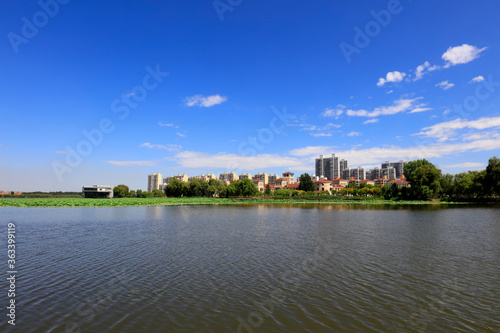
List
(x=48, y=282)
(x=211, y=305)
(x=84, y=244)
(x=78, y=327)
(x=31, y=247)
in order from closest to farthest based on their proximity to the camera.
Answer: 1. (x=78, y=327)
2. (x=211, y=305)
3. (x=48, y=282)
4. (x=31, y=247)
5. (x=84, y=244)

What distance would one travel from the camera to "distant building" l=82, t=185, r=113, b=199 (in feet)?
600

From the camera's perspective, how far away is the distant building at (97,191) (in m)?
183

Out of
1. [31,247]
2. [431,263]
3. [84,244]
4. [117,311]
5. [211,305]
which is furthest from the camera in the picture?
[84,244]

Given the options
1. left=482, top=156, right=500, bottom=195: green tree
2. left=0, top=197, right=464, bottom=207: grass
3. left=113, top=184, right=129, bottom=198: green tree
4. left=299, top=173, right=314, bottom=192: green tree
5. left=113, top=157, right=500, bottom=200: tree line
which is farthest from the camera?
left=113, top=184, right=129, bottom=198: green tree

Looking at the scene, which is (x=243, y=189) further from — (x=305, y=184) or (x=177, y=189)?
(x=305, y=184)

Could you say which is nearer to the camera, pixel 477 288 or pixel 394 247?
pixel 477 288

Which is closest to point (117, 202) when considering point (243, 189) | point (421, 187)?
point (243, 189)

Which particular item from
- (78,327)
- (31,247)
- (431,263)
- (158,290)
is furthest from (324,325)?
(31,247)

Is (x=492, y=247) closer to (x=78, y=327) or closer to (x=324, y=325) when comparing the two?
(x=324, y=325)

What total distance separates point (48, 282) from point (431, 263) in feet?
73.0

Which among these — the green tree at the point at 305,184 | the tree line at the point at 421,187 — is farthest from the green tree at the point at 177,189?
the green tree at the point at 305,184

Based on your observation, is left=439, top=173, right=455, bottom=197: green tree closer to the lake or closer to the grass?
the grass

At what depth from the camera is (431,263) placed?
16953 millimetres

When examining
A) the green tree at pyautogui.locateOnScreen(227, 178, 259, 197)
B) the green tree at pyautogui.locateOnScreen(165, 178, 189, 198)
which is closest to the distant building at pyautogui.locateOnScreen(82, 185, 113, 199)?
the green tree at pyautogui.locateOnScreen(165, 178, 189, 198)
